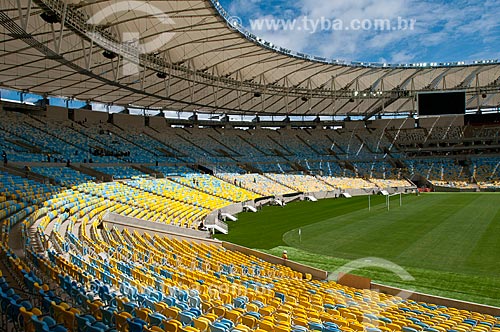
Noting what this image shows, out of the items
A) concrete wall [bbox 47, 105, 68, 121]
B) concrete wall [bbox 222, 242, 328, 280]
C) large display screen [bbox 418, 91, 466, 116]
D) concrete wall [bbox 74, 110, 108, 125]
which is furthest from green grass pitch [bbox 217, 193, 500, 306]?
concrete wall [bbox 47, 105, 68, 121]

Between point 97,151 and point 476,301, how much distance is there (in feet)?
114

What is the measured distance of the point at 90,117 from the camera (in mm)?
48281

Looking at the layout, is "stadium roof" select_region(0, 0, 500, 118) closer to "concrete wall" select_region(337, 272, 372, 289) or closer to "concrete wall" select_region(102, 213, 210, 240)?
"concrete wall" select_region(102, 213, 210, 240)

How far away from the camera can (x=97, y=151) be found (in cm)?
3906

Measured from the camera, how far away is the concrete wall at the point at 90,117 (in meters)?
47.1

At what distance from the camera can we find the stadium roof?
23.2m

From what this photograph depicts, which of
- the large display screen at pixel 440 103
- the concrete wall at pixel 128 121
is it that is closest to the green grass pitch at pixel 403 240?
the large display screen at pixel 440 103

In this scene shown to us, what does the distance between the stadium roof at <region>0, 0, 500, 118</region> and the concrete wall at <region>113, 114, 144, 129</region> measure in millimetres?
2538

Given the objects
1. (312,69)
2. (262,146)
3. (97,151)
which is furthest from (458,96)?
(97,151)

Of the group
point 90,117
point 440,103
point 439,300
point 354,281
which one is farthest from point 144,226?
point 440,103

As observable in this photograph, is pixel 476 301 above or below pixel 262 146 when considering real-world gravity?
below

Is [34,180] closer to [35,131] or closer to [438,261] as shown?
[35,131]

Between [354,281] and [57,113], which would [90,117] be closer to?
[57,113]

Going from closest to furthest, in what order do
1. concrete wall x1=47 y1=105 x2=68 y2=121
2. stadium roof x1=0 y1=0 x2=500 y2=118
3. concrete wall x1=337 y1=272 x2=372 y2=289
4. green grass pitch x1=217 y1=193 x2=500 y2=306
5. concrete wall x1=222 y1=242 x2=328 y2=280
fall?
1. concrete wall x1=337 y1=272 x2=372 y2=289
2. green grass pitch x1=217 y1=193 x2=500 y2=306
3. concrete wall x1=222 y1=242 x2=328 y2=280
4. stadium roof x1=0 y1=0 x2=500 y2=118
5. concrete wall x1=47 y1=105 x2=68 y2=121
